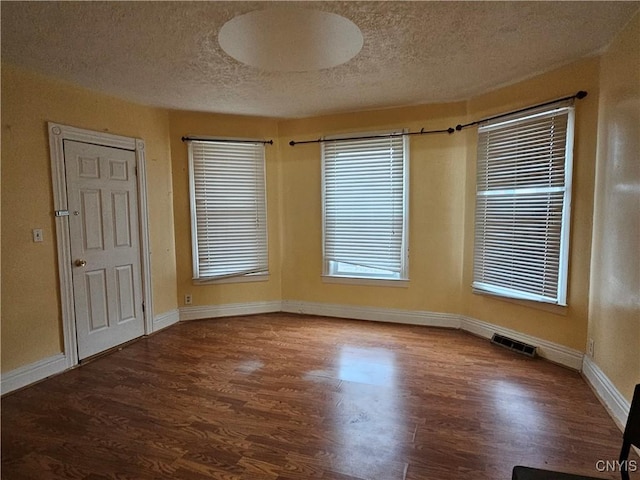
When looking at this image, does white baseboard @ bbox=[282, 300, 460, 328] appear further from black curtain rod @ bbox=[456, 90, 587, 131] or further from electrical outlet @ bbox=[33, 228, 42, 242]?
electrical outlet @ bbox=[33, 228, 42, 242]

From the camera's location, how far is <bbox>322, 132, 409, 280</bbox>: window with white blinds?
3.95 m

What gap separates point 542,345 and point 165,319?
3.98 m

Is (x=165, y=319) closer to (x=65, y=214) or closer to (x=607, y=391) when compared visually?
(x=65, y=214)

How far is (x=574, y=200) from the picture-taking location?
2.79 m

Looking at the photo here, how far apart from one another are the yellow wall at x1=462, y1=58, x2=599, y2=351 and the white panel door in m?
3.83

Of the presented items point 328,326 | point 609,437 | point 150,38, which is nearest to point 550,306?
point 609,437

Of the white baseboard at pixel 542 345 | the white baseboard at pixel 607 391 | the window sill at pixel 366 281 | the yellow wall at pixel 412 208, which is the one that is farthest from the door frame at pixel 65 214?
the white baseboard at pixel 607 391

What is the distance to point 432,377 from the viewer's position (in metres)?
2.77

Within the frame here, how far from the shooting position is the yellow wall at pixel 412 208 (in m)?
3.78

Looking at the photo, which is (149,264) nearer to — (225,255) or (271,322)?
(225,255)

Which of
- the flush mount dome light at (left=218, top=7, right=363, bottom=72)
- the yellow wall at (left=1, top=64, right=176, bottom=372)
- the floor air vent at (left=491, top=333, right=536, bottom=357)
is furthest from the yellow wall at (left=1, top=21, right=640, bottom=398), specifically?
the flush mount dome light at (left=218, top=7, right=363, bottom=72)

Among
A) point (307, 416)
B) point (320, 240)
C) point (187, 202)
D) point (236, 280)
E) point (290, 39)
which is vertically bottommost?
point (307, 416)

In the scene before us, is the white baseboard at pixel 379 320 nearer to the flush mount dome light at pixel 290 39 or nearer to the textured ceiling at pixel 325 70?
Answer: the textured ceiling at pixel 325 70

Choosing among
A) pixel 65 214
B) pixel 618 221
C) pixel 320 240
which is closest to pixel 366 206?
pixel 320 240
